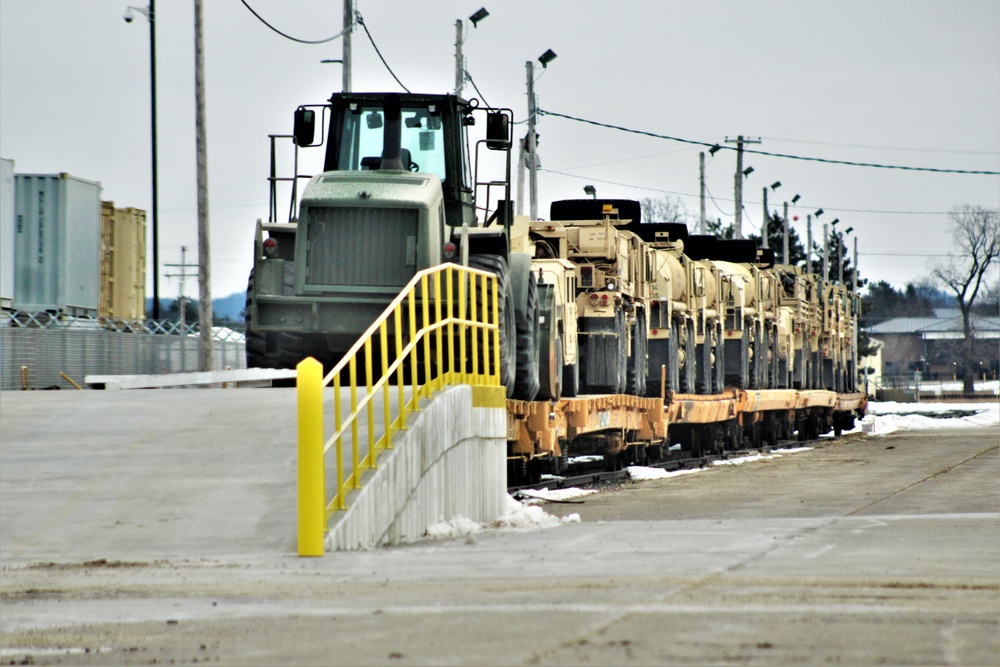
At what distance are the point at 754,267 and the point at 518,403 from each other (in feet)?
64.0

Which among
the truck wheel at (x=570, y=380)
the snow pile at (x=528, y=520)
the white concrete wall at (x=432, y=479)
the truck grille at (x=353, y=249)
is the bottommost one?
the snow pile at (x=528, y=520)

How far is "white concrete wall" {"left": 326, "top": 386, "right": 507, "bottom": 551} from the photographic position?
9.95 meters

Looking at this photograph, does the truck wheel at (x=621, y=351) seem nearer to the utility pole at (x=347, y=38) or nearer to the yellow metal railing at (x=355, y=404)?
the utility pole at (x=347, y=38)

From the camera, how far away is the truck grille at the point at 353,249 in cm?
1534

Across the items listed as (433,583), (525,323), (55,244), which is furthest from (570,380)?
(433,583)

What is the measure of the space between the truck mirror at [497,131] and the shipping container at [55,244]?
16364mm

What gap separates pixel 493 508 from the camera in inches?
523

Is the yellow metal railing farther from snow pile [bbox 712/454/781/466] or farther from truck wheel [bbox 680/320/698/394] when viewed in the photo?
truck wheel [bbox 680/320/698/394]

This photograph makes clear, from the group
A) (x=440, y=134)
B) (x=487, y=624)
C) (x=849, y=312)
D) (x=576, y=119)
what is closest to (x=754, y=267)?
(x=576, y=119)

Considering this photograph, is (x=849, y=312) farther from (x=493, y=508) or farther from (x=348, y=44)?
(x=493, y=508)

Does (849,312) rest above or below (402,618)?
above

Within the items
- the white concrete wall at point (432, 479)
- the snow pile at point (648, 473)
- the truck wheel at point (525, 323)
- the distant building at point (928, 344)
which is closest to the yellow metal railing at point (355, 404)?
the white concrete wall at point (432, 479)

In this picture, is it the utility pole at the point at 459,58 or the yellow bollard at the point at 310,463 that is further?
the utility pole at the point at 459,58

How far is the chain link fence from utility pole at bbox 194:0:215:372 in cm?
264
